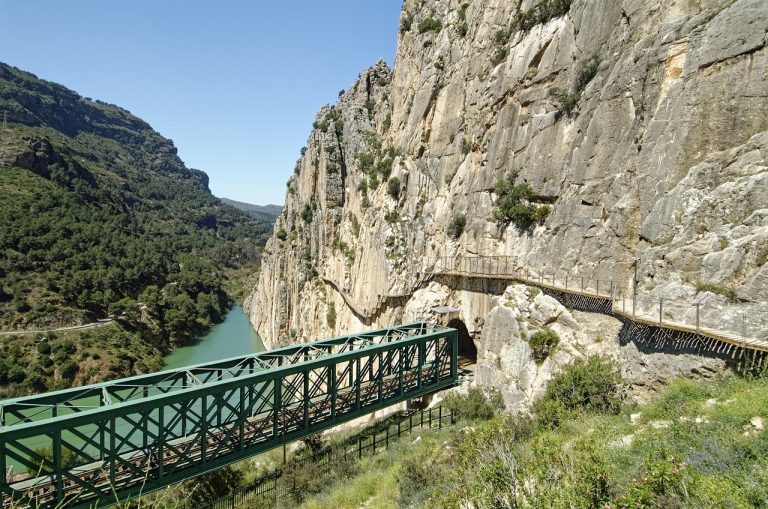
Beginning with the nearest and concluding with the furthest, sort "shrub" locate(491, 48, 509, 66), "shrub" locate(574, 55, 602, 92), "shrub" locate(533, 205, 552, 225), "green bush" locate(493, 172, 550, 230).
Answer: "shrub" locate(574, 55, 602, 92) < "shrub" locate(533, 205, 552, 225) < "green bush" locate(493, 172, 550, 230) < "shrub" locate(491, 48, 509, 66)

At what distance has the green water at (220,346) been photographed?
59125mm

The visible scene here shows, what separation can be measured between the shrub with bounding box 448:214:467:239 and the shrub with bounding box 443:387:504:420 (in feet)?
37.8

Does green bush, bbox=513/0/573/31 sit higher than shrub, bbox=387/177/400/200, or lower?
higher

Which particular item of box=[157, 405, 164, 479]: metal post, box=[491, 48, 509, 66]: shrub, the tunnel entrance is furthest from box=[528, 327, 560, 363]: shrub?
box=[491, 48, 509, 66]: shrub

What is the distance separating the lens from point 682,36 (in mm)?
16375

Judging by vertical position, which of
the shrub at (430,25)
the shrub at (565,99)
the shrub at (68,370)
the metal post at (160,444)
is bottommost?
the shrub at (68,370)

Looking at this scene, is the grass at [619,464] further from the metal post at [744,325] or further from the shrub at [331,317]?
the shrub at [331,317]

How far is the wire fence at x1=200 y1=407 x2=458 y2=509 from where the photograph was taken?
14766 mm

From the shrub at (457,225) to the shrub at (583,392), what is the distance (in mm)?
14157

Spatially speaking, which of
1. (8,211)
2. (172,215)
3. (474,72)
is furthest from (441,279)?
(172,215)

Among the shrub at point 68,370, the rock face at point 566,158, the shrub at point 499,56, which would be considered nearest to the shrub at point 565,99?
the rock face at point 566,158

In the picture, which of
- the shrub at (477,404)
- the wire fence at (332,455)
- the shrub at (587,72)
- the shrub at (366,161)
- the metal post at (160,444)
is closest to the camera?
the metal post at (160,444)

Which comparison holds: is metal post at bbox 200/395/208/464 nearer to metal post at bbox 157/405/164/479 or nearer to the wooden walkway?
metal post at bbox 157/405/164/479

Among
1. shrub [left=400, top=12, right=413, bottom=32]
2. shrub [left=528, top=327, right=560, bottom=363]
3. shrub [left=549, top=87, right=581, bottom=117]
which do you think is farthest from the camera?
shrub [left=400, top=12, right=413, bottom=32]
